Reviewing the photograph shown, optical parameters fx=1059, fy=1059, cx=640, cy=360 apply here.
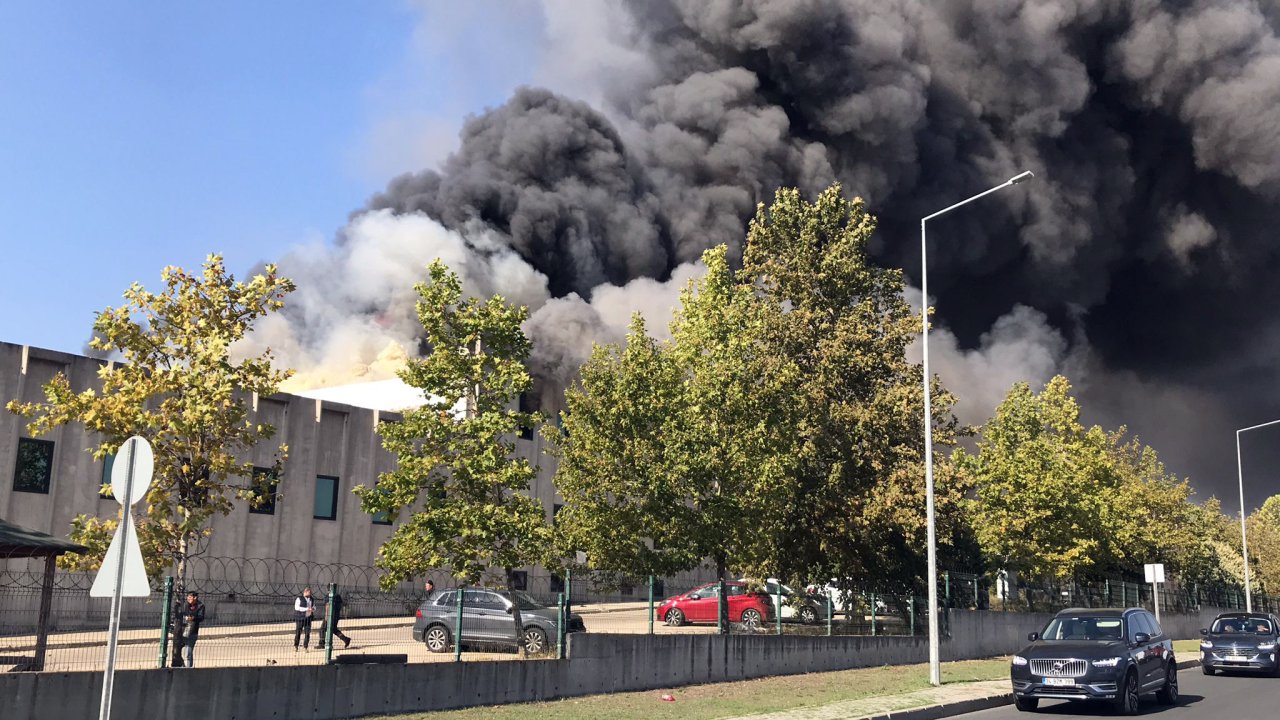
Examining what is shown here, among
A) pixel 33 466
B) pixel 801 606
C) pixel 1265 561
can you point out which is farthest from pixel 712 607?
pixel 1265 561

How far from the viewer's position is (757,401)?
26.0 metres

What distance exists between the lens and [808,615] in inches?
1015

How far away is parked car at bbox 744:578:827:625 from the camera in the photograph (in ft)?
83.8

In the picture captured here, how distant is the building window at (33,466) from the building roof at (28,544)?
16.5 m

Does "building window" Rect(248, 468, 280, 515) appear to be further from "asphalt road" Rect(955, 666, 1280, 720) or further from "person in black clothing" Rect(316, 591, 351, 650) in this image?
"asphalt road" Rect(955, 666, 1280, 720)

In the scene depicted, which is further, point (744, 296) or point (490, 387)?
point (744, 296)

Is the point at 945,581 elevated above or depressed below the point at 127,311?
below

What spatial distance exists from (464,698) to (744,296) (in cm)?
1522

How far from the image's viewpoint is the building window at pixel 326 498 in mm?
37906

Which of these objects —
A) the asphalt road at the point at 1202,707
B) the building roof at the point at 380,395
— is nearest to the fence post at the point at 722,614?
the asphalt road at the point at 1202,707

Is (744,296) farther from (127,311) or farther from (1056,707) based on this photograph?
(127,311)

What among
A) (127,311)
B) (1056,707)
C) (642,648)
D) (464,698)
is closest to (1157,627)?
(1056,707)

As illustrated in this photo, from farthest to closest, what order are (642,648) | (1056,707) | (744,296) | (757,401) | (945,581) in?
(945,581) → (744,296) → (757,401) → (642,648) → (1056,707)

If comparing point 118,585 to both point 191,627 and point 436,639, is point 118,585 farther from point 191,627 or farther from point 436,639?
point 436,639
